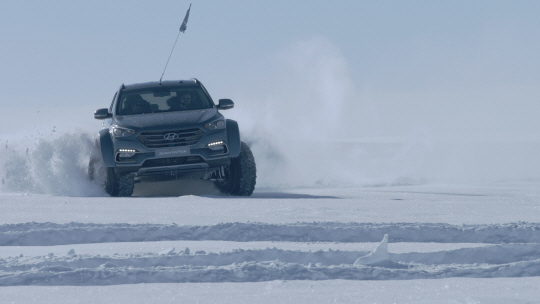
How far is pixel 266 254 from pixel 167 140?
4.50 metres

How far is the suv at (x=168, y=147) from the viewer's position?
9.32 m

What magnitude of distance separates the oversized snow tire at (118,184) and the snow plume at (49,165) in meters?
0.83

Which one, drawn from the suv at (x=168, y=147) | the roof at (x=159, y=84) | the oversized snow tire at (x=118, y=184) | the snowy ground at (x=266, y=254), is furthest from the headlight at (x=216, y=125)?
the snowy ground at (x=266, y=254)

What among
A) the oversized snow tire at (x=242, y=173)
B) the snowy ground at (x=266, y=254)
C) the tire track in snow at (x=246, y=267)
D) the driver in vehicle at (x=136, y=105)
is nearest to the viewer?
the snowy ground at (x=266, y=254)

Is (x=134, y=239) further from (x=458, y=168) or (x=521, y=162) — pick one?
(x=521, y=162)

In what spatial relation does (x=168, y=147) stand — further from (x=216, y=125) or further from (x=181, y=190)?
(x=181, y=190)

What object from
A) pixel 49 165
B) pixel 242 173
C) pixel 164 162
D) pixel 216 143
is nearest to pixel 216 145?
pixel 216 143

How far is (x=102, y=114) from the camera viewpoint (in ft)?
32.2


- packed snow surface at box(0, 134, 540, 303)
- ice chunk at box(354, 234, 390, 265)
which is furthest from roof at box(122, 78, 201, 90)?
ice chunk at box(354, 234, 390, 265)

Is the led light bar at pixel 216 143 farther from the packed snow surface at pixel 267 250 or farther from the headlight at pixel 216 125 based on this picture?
the packed snow surface at pixel 267 250

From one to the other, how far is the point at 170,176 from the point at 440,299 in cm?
601

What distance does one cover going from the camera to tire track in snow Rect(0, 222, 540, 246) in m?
5.95

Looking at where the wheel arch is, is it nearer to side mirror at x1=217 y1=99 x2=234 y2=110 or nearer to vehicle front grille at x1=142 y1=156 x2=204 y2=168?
side mirror at x1=217 y1=99 x2=234 y2=110

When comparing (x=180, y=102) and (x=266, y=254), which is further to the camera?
(x=180, y=102)
